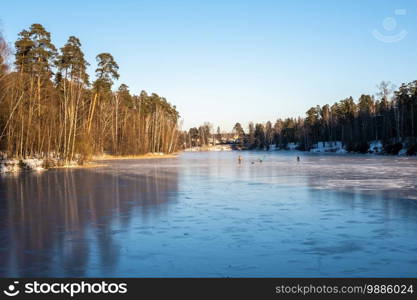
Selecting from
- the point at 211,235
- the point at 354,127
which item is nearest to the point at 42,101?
the point at 211,235

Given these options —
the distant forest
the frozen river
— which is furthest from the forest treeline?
the distant forest

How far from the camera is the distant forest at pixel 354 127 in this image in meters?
74.0

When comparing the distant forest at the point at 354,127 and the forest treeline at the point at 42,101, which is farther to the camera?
the distant forest at the point at 354,127

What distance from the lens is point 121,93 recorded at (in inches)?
2827

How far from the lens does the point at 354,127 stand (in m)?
100

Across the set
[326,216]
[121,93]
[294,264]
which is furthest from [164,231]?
[121,93]

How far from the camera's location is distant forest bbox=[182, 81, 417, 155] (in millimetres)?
74000

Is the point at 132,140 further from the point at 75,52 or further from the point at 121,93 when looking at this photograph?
the point at 75,52

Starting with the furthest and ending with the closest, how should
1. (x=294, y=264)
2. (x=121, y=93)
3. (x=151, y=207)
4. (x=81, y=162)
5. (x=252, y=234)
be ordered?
1. (x=121, y=93)
2. (x=81, y=162)
3. (x=151, y=207)
4. (x=252, y=234)
5. (x=294, y=264)

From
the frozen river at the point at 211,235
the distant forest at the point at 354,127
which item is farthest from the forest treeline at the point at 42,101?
the distant forest at the point at 354,127

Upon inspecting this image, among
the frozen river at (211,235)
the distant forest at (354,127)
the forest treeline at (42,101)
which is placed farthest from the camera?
the distant forest at (354,127)

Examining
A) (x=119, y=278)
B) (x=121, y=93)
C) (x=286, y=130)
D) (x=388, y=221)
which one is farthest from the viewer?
(x=286, y=130)

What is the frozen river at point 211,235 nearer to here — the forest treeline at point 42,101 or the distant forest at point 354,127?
the forest treeline at point 42,101

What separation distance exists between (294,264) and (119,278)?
2.47m
